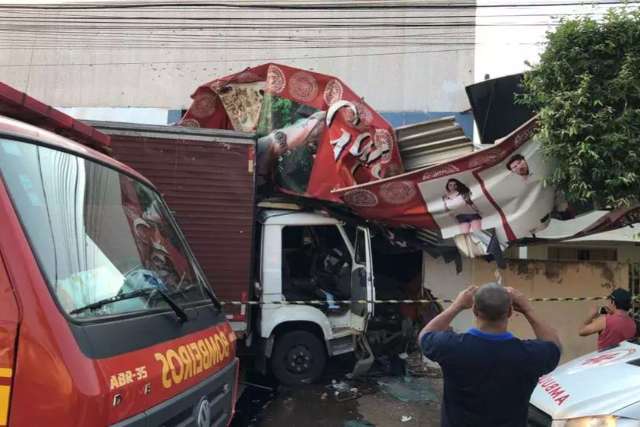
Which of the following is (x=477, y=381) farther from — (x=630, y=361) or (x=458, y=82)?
(x=458, y=82)

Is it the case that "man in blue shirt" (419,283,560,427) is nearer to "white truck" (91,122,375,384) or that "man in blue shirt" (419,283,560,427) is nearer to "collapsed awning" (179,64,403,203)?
"white truck" (91,122,375,384)

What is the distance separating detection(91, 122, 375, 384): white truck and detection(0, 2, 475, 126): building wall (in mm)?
8404

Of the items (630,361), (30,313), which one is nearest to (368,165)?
(630,361)

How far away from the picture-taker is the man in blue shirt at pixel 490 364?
7.64ft

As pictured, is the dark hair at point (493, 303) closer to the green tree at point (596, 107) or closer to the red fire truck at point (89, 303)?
the red fire truck at point (89, 303)

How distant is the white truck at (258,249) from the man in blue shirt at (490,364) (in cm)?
440

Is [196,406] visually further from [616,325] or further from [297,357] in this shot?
[297,357]

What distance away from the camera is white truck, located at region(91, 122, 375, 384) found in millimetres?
6527

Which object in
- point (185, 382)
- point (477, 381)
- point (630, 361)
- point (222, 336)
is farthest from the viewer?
point (630, 361)

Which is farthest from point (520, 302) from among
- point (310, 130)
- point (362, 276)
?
point (310, 130)

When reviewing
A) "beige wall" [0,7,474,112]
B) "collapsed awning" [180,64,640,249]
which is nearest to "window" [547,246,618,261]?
"collapsed awning" [180,64,640,249]

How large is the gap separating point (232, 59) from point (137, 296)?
14.2 m

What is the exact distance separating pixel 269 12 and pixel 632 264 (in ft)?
37.4

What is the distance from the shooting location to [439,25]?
15.2 m
